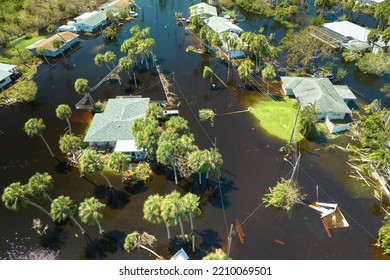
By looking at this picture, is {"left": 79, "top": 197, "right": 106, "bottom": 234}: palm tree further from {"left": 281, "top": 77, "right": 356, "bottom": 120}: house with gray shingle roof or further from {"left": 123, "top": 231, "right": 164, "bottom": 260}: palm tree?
{"left": 281, "top": 77, "right": 356, "bottom": 120}: house with gray shingle roof

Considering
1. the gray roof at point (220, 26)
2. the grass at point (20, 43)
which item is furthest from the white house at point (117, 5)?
the gray roof at point (220, 26)

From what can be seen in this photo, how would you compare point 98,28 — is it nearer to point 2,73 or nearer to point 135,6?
point 135,6

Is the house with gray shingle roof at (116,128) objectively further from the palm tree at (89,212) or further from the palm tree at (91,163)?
the palm tree at (89,212)

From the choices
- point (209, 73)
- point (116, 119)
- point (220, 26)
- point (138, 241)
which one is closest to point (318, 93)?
point (209, 73)

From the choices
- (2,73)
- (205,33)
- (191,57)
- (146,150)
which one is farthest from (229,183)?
(2,73)

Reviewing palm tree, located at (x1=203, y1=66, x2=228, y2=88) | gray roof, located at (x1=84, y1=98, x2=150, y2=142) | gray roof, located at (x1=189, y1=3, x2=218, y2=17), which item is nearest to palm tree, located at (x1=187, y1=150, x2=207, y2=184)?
gray roof, located at (x1=84, y1=98, x2=150, y2=142)

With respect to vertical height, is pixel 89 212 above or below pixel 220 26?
below

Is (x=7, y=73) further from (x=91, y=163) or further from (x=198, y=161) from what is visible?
(x=198, y=161)
